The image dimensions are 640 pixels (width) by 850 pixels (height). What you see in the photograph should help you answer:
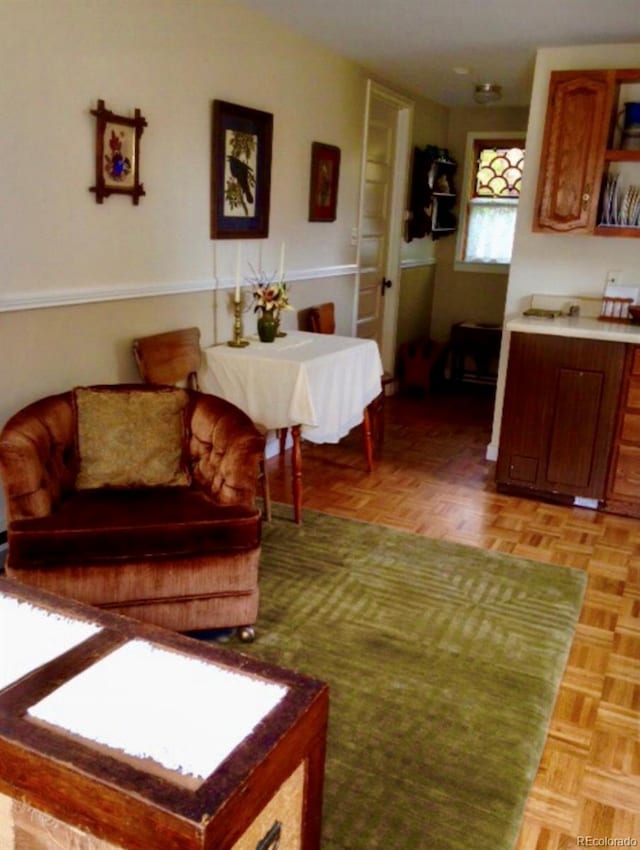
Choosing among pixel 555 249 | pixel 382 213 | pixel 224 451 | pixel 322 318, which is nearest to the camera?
pixel 224 451

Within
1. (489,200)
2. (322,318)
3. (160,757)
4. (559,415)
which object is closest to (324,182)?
(322,318)

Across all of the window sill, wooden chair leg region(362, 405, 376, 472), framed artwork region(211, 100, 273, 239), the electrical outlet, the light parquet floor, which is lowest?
the light parquet floor

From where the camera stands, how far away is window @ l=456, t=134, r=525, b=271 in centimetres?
A: 633

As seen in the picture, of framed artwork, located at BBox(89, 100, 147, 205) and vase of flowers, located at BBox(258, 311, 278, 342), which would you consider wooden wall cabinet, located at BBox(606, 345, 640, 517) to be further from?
framed artwork, located at BBox(89, 100, 147, 205)

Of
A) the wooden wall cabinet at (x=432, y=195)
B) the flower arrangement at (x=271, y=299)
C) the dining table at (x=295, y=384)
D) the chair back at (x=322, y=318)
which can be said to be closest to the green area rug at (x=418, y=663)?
the dining table at (x=295, y=384)

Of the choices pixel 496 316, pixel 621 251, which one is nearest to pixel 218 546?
pixel 621 251

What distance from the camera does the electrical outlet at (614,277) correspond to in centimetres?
412

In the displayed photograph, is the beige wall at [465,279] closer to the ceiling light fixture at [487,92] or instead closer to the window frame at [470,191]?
the window frame at [470,191]

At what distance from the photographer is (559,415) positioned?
3.77 m

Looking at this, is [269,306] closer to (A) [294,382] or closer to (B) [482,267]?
(A) [294,382]

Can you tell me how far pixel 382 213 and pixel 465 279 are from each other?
138 centimetres

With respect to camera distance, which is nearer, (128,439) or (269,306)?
(128,439)

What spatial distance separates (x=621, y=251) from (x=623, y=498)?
136 centimetres

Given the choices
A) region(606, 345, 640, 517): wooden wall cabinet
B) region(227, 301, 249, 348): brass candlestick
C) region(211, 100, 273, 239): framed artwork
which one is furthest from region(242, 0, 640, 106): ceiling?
region(606, 345, 640, 517): wooden wall cabinet
